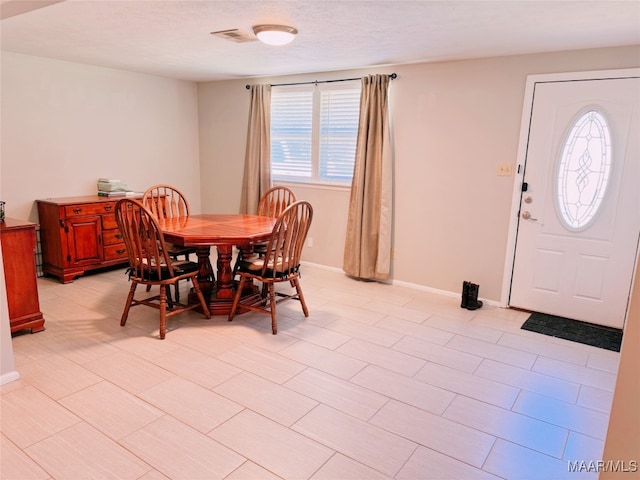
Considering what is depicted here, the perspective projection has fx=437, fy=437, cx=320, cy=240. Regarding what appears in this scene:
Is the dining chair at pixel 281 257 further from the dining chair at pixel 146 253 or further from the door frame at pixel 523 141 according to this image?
the door frame at pixel 523 141

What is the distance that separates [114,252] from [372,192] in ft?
9.47

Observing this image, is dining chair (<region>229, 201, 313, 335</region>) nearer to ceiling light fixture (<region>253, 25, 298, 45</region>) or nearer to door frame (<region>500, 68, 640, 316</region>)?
ceiling light fixture (<region>253, 25, 298, 45</region>)

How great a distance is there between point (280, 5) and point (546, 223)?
2795mm

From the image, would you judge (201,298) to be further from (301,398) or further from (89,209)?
(89,209)

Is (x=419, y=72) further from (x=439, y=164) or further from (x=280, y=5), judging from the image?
(x=280, y=5)

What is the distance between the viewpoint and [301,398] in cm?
250

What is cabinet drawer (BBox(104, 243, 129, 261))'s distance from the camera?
15.5 feet

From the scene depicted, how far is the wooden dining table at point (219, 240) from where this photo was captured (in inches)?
131

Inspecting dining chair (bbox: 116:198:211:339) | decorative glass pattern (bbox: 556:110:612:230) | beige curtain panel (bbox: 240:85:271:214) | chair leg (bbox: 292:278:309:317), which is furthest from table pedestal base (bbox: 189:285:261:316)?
decorative glass pattern (bbox: 556:110:612:230)

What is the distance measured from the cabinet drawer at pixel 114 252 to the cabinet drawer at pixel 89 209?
39 cm

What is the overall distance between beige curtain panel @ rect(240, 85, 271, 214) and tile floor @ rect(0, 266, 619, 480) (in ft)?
6.81

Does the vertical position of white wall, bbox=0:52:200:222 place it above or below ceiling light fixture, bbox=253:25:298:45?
below

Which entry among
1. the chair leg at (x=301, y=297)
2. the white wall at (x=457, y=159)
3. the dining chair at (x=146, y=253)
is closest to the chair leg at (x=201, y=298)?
the dining chair at (x=146, y=253)

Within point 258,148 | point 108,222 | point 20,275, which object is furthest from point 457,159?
point 20,275
